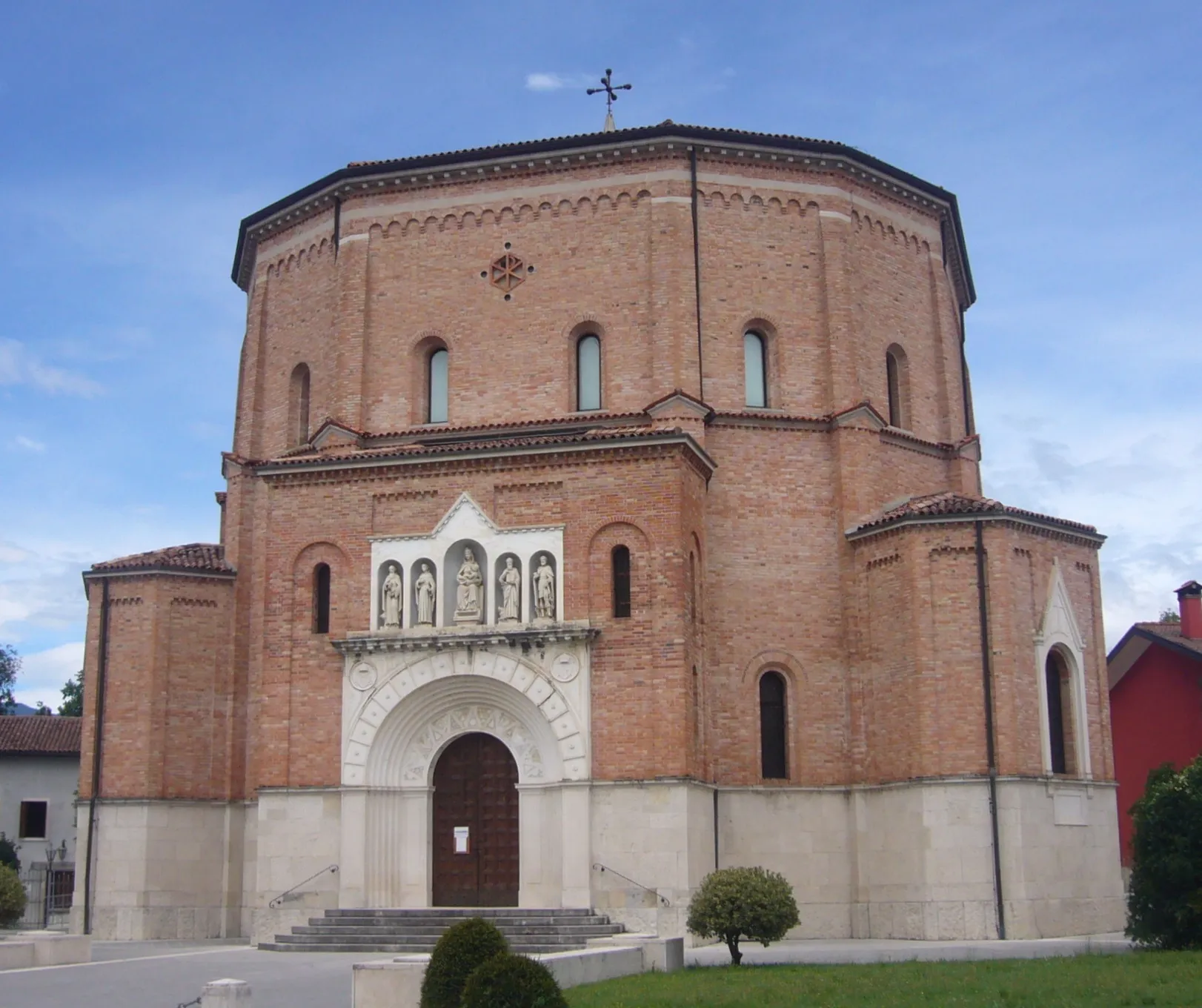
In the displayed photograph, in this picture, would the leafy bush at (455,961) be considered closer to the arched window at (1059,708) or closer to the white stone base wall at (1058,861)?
the white stone base wall at (1058,861)

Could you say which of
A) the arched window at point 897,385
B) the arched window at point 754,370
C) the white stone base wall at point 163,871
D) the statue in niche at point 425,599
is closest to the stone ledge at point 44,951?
the white stone base wall at point 163,871

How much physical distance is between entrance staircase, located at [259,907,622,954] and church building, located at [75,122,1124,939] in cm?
68

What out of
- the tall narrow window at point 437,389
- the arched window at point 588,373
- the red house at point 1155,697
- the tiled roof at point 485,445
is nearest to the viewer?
the tiled roof at point 485,445

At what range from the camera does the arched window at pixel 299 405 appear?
3359 centimetres

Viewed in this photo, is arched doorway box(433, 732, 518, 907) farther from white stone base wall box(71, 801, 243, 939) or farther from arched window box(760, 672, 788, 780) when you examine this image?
white stone base wall box(71, 801, 243, 939)

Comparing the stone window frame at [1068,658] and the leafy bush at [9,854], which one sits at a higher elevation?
the stone window frame at [1068,658]

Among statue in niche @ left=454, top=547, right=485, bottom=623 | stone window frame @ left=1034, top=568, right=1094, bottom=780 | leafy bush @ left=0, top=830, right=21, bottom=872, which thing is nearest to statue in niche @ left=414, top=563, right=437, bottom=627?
statue in niche @ left=454, top=547, right=485, bottom=623

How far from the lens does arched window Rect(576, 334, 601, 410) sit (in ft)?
102

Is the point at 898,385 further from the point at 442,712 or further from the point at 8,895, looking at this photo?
the point at 8,895

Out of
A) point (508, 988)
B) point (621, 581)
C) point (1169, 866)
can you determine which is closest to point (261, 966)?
point (621, 581)

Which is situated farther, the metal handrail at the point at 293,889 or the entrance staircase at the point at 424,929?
the metal handrail at the point at 293,889

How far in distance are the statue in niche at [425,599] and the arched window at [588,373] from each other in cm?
544

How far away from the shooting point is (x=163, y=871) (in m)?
29.9

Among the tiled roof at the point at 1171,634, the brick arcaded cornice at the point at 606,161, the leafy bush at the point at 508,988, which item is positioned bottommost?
the leafy bush at the point at 508,988
